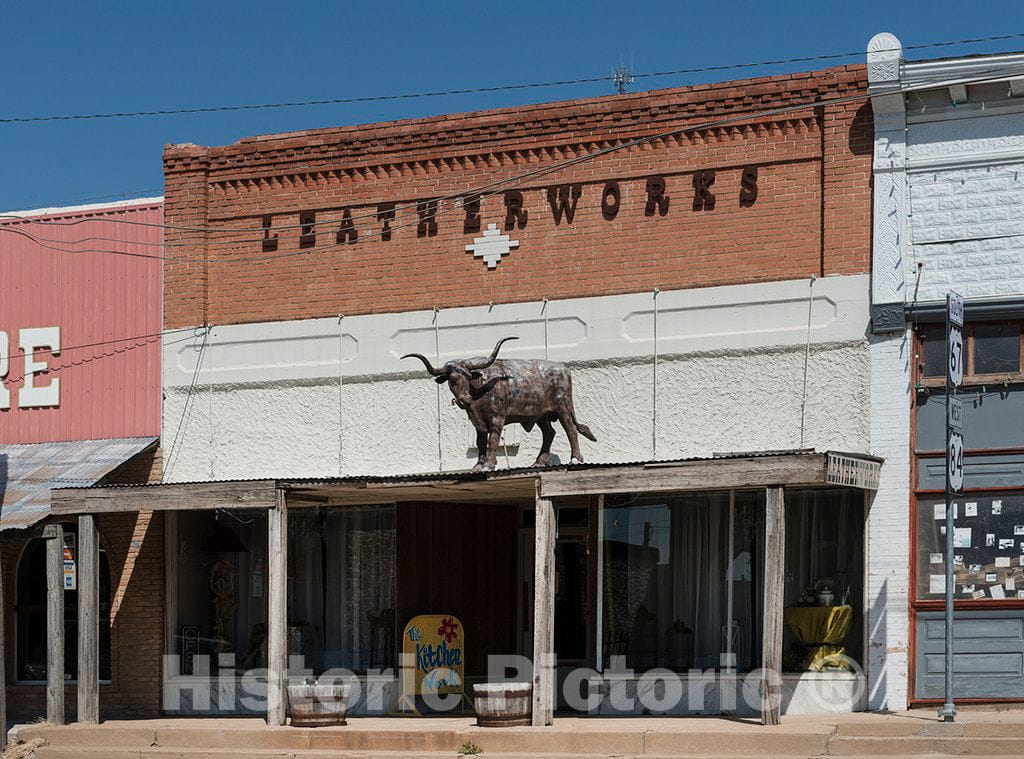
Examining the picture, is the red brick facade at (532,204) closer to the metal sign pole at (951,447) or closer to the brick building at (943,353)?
the brick building at (943,353)

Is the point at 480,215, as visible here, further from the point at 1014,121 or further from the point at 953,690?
the point at 953,690

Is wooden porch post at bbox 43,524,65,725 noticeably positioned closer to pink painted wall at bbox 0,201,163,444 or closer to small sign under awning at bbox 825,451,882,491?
pink painted wall at bbox 0,201,163,444

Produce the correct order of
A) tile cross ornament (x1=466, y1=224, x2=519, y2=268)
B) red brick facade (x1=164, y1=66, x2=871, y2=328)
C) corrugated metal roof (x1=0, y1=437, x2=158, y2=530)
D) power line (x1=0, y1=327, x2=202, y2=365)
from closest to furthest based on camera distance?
red brick facade (x1=164, y1=66, x2=871, y2=328) < corrugated metal roof (x1=0, y1=437, x2=158, y2=530) < tile cross ornament (x1=466, y1=224, x2=519, y2=268) < power line (x1=0, y1=327, x2=202, y2=365)

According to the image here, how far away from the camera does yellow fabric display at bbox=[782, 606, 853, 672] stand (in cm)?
1702

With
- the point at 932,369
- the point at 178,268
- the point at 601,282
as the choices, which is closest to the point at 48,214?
the point at 178,268

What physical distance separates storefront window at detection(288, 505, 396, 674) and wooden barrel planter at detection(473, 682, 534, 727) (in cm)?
370

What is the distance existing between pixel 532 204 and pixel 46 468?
687 cm

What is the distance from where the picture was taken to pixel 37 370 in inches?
854

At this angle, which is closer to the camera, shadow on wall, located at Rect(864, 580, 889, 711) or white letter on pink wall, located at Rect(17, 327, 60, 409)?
shadow on wall, located at Rect(864, 580, 889, 711)

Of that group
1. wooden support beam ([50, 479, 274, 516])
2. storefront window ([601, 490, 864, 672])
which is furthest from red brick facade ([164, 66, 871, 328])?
wooden support beam ([50, 479, 274, 516])

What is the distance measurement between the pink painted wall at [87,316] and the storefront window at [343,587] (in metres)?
2.52

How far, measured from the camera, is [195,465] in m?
Result: 20.6

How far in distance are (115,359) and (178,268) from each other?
4.82ft

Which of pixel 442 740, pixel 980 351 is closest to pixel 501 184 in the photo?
pixel 980 351
